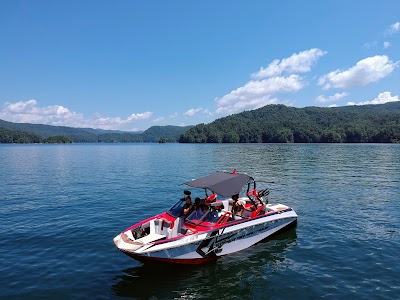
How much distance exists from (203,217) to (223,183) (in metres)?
2.09

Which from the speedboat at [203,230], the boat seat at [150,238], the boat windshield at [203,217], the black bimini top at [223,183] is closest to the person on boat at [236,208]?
the speedboat at [203,230]

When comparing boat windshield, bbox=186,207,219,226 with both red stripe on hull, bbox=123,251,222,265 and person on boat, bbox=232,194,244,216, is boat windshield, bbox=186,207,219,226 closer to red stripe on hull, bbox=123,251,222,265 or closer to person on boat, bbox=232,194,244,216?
person on boat, bbox=232,194,244,216

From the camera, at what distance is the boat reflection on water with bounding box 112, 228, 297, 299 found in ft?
36.3

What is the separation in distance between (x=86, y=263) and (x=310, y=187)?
23.9 m

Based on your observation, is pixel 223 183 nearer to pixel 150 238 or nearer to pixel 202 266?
pixel 202 266

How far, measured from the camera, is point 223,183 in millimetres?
15227

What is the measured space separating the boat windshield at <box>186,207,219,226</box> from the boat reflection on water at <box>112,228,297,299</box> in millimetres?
1810

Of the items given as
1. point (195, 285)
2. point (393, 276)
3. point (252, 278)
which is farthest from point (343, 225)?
point (195, 285)

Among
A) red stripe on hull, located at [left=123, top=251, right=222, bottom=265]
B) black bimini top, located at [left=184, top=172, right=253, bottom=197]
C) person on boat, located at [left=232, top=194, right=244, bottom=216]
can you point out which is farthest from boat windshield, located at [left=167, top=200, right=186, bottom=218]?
person on boat, located at [left=232, top=194, right=244, bottom=216]

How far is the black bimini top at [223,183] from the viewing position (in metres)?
14.4

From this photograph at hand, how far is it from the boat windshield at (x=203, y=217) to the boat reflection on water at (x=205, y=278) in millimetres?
1810

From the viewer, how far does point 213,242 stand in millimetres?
13422

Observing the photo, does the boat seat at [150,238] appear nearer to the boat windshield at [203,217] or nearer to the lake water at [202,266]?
the lake water at [202,266]

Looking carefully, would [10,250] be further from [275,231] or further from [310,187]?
[310,187]
